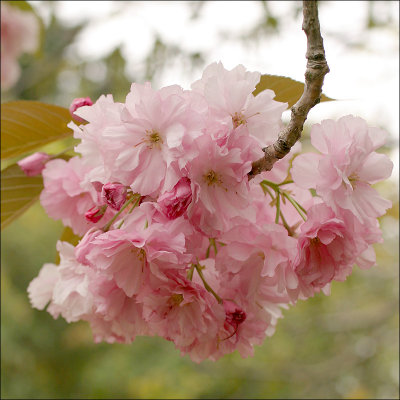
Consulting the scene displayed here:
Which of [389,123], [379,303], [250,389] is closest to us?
[389,123]

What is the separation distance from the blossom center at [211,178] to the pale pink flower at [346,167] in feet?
0.35

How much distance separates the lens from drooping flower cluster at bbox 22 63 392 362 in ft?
2.06

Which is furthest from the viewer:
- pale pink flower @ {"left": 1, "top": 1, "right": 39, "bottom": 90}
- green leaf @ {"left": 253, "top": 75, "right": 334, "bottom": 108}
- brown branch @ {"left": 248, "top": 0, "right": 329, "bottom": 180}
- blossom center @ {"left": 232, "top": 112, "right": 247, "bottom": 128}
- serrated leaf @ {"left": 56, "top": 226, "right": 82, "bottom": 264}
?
pale pink flower @ {"left": 1, "top": 1, "right": 39, "bottom": 90}

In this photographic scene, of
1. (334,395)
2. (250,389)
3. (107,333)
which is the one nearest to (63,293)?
(107,333)

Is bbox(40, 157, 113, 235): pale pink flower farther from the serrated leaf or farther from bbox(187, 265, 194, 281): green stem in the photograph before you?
bbox(187, 265, 194, 281): green stem

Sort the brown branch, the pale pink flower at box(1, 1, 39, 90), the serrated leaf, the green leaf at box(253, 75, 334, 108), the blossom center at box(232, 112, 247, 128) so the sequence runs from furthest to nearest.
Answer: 1. the pale pink flower at box(1, 1, 39, 90)
2. the serrated leaf
3. the green leaf at box(253, 75, 334, 108)
4. the blossom center at box(232, 112, 247, 128)
5. the brown branch

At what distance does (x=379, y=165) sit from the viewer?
68 cm

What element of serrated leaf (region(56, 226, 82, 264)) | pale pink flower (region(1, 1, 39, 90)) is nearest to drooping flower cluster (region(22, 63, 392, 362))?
serrated leaf (region(56, 226, 82, 264))

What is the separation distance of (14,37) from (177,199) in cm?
165

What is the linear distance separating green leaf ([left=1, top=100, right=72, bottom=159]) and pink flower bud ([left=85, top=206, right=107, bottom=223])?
284 millimetres

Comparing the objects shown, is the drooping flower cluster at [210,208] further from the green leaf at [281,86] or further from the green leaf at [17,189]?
the green leaf at [17,189]

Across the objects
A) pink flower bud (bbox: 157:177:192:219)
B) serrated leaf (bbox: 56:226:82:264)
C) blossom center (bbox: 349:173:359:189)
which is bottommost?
serrated leaf (bbox: 56:226:82:264)

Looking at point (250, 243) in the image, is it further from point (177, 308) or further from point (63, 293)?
point (63, 293)

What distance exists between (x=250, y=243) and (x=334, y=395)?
288cm
